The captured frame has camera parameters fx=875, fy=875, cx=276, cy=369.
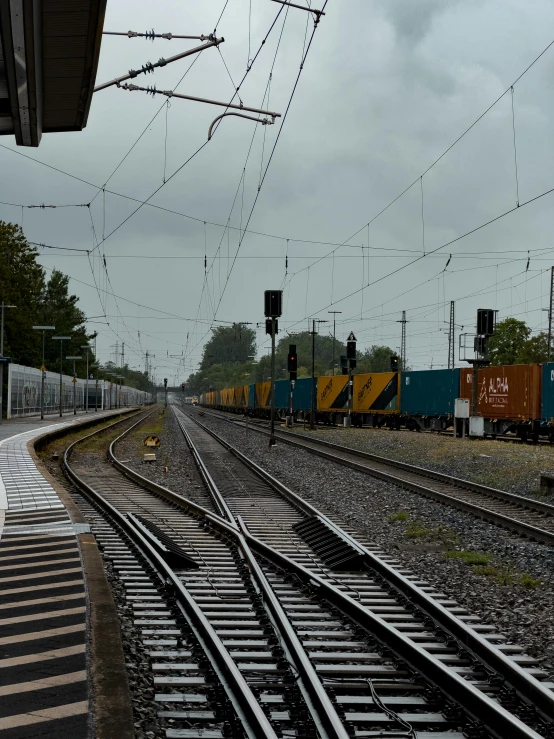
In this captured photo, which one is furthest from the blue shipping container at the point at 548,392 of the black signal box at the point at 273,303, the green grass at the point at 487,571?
the green grass at the point at 487,571

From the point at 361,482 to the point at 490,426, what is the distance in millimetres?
18576

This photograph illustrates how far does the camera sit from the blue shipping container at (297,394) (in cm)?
5794

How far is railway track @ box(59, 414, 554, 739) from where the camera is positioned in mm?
4809

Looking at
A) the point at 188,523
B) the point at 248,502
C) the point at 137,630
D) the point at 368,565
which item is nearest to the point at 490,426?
the point at 248,502

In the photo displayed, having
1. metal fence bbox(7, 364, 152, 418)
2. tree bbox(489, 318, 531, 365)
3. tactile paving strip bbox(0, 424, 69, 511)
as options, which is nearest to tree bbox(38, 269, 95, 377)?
metal fence bbox(7, 364, 152, 418)

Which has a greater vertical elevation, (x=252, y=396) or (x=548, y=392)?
(x=548, y=392)

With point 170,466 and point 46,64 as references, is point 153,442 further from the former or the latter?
point 46,64

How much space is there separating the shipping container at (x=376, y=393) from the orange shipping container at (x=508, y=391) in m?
7.74

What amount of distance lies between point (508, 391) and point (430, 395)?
7.43m

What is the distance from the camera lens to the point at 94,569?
8.30 meters

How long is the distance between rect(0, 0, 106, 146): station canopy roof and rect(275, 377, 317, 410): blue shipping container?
48.2m

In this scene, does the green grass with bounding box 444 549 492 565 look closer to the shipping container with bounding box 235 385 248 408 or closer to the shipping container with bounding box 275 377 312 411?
the shipping container with bounding box 275 377 312 411

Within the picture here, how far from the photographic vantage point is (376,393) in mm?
47156

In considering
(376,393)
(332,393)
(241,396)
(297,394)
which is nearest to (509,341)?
(241,396)
